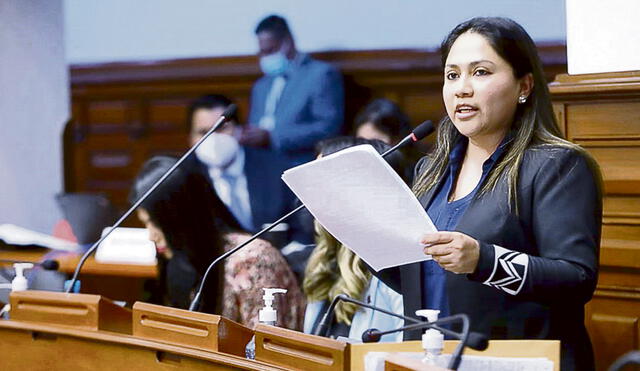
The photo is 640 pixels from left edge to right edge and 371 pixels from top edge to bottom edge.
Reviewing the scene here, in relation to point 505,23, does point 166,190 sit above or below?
below

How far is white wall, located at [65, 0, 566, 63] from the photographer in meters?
4.47

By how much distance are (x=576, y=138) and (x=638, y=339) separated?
1.71 feet

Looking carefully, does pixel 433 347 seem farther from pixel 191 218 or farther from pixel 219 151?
pixel 219 151

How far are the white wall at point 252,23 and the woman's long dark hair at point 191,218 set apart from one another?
186 cm

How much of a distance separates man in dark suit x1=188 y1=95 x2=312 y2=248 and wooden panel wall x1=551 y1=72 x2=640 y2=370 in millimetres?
2245

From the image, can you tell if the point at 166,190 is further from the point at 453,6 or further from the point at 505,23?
the point at 453,6

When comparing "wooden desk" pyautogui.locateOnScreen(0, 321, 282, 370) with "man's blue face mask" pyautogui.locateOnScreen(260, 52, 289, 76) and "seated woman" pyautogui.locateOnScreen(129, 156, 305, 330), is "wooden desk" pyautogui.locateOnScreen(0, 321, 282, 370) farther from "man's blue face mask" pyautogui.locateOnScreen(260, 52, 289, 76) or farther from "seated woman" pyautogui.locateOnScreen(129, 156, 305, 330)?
"man's blue face mask" pyautogui.locateOnScreen(260, 52, 289, 76)

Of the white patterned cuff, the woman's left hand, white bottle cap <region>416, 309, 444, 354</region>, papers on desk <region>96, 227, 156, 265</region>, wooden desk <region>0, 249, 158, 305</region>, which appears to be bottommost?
wooden desk <region>0, 249, 158, 305</region>

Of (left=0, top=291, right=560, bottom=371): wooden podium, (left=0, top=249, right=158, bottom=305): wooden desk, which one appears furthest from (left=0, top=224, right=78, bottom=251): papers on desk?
(left=0, top=291, right=560, bottom=371): wooden podium

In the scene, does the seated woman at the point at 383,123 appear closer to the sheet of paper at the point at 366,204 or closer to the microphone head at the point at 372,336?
the sheet of paper at the point at 366,204

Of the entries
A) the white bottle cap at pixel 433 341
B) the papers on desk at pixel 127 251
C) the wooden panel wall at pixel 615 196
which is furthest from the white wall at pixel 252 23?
the white bottle cap at pixel 433 341

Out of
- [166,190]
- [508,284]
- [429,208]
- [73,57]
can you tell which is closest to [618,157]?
[429,208]

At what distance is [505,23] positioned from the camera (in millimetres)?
1793

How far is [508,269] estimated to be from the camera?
1616 millimetres
